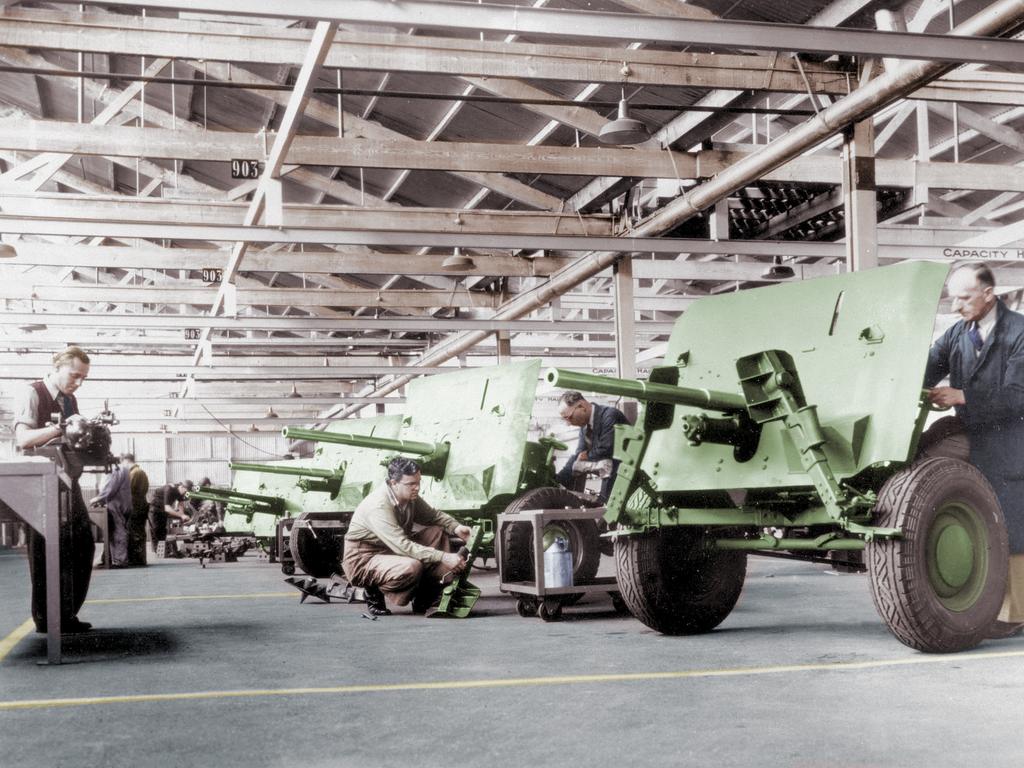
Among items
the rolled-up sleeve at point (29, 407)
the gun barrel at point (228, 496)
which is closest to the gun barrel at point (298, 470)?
the gun barrel at point (228, 496)

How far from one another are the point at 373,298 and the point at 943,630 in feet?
46.7

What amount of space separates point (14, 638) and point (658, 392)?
4268mm

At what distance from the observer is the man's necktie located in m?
5.76

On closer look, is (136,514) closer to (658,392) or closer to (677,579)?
(677,579)

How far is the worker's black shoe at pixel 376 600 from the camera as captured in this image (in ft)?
26.1

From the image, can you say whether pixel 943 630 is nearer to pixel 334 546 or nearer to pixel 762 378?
pixel 762 378

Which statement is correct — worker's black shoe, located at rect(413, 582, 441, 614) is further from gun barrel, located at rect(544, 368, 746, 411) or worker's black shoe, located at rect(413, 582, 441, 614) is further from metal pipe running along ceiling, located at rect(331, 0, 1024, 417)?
metal pipe running along ceiling, located at rect(331, 0, 1024, 417)

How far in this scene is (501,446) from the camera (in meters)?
9.24

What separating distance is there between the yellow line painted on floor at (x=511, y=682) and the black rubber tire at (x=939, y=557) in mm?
158

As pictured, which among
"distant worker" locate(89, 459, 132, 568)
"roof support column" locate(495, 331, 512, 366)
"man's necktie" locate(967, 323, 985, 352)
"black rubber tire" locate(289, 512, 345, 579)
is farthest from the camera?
"roof support column" locate(495, 331, 512, 366)

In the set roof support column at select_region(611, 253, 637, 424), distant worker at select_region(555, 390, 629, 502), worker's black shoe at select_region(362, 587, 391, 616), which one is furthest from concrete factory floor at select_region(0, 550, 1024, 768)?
roof support column at select_region(611, 253, 637, 424)

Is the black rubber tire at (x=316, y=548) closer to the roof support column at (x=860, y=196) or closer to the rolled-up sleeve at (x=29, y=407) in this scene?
the rolled-up sleeve at (x=29, y=407)

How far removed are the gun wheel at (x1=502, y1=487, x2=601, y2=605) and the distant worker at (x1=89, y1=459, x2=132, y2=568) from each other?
30.2 feet

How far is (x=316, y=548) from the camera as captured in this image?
11.6m
